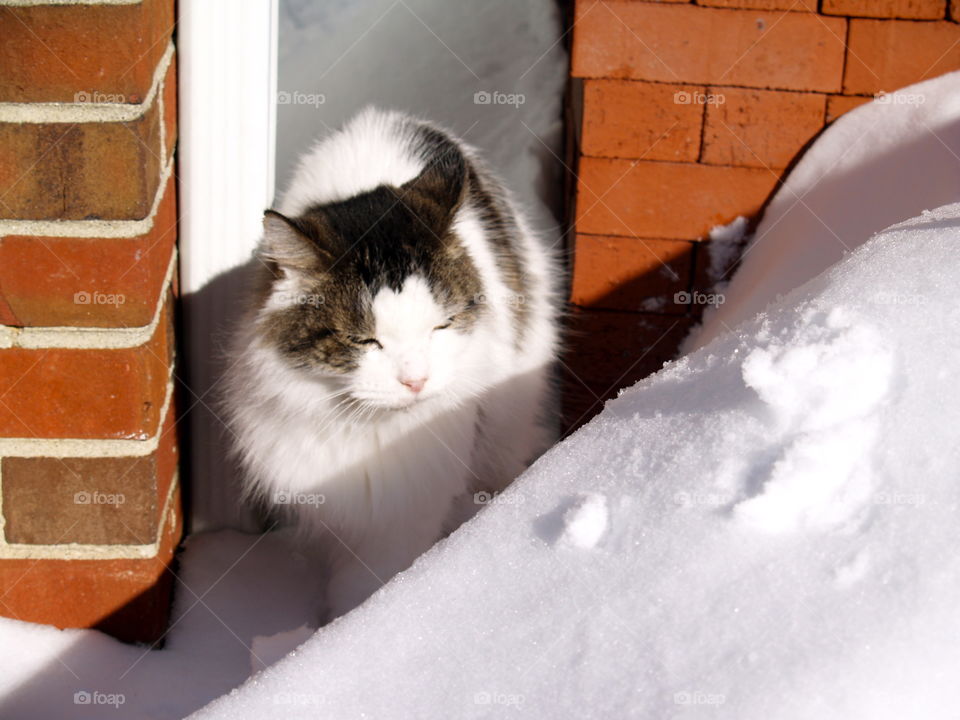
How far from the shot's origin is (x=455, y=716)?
2.93 ft

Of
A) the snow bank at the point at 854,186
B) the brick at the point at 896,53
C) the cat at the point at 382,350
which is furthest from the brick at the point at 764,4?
the cat at the point at 382,350

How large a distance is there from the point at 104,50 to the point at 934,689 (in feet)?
4.63

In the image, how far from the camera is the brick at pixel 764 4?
1.98 meters

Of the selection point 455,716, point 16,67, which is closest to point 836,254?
point 455,716

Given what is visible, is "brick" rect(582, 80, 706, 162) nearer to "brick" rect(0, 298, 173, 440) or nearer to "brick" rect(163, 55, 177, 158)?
"brick" rect(163, 55, 177, 158)

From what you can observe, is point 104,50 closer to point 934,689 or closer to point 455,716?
point 455,716

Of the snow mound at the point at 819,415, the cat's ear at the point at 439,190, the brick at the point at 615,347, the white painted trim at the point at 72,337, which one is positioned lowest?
the brick at the point at 615,347

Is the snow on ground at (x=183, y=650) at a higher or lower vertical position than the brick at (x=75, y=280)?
lower

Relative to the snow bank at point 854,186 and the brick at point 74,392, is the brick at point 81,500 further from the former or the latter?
the snow bank at point 854,186

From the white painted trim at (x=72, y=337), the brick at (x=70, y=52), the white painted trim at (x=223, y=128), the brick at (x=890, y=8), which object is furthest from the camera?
the brick at (x=890, y=8)

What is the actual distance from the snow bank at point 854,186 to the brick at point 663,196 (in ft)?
0.28

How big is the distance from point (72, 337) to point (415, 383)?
1.91 ft

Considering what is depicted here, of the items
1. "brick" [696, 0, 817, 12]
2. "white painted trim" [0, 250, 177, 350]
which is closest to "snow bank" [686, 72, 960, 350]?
"brick" [696, 0, 817, 12]

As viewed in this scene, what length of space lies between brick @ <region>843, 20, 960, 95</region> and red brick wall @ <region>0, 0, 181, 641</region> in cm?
149
